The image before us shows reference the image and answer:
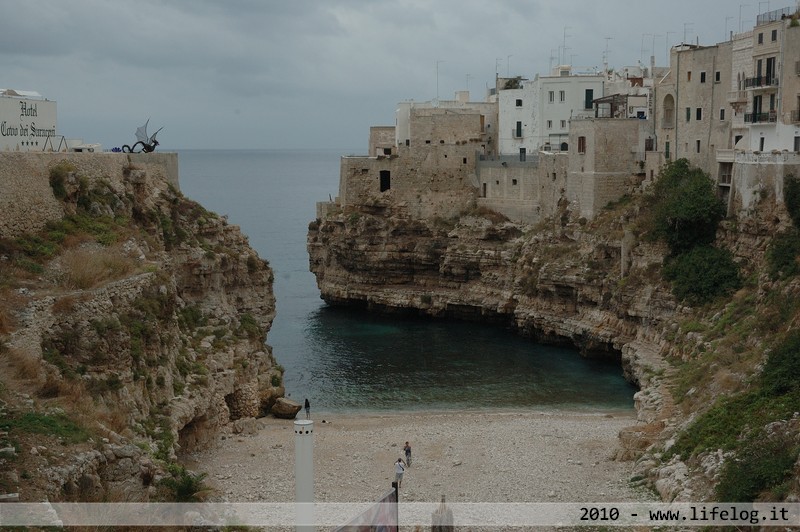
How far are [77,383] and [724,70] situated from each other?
32.3 metres

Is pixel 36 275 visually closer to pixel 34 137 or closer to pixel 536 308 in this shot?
pixel 34 137

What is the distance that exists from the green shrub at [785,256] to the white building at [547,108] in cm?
2442

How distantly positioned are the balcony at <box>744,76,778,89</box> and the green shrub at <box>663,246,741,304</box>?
661cm

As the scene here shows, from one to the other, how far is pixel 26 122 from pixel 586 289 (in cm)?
2662

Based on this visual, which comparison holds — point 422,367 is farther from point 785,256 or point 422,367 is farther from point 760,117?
point 785,256

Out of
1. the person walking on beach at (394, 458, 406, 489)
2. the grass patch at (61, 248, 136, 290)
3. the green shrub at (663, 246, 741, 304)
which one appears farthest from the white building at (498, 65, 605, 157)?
the grass patch at (61, 248, 136, 290)

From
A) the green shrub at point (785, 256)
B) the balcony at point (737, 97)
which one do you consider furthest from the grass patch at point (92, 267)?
the balcony at point (737, 97)

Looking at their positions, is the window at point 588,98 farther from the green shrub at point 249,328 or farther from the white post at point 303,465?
the white post at point 303,465

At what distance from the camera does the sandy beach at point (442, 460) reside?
1044 inches

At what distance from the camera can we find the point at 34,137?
33406 mm

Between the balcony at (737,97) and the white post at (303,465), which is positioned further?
the balcony at (737,97)

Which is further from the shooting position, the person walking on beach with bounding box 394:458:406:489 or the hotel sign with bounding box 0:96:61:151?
the hotel sign with bounding box 0:96:61:151

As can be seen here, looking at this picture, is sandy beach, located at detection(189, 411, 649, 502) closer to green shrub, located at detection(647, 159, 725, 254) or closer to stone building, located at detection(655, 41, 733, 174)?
green shrub, located at detection(647, 159, 725, 254)

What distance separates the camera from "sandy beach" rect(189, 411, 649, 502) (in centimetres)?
2652
